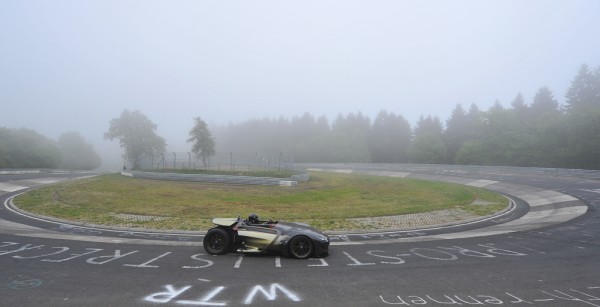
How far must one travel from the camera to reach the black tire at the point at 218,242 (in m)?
11.4

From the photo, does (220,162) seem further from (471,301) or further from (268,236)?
(471,301)

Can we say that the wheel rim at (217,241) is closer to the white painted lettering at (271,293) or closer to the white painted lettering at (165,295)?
the white painted lettering at (165,295)

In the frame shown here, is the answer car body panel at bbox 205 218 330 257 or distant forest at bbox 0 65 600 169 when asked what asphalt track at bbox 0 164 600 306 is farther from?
distant forest at bbox 0 65 600 169

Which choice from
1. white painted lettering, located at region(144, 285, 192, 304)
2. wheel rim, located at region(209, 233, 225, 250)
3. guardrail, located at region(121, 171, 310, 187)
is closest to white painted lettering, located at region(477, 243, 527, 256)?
wheel rim, located at region(209, 233, 225, 250)

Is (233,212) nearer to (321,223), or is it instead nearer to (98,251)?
(321,223)

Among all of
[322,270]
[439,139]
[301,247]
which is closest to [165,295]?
[322,270]

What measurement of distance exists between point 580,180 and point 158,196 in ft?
116

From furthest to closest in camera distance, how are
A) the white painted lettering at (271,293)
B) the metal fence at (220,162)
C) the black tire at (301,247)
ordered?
the metal fence at (220,162), the black tire at (301,247), the white painted lettering at (271,293)

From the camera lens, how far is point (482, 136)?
70438 mm

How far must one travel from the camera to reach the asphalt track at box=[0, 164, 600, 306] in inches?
291

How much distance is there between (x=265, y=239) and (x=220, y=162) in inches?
1194

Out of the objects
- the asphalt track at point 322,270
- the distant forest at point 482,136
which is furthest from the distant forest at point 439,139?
the asphalt track at point 322,270

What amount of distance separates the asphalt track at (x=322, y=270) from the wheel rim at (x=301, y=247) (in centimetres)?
33

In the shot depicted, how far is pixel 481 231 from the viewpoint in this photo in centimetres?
1591
